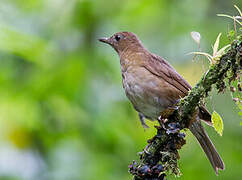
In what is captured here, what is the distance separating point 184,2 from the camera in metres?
7.06

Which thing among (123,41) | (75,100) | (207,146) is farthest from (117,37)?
(207,146)

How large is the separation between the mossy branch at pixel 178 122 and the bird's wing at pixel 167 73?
1.14 m

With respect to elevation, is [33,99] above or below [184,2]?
below

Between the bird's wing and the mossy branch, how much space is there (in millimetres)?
1142

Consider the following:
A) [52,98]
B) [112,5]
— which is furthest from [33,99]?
[112,5]

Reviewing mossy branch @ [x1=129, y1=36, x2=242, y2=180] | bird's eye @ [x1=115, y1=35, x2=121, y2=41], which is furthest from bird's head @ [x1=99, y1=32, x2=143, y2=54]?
mossy branch @ [x1=129, y1=36, x2=242, y2=180]

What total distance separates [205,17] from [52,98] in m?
2.81

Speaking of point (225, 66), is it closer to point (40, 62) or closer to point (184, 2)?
point (40, 62)

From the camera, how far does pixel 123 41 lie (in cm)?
556

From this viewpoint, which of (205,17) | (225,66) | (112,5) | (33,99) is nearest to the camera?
(225,66)

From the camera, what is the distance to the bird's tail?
13.6ft

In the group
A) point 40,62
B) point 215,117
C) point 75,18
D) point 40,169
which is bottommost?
point 215,117

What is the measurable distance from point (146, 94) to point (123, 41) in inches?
52.4

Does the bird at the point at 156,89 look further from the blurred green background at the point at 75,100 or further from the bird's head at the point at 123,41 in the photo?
the blurred green background at the point at 75,100
